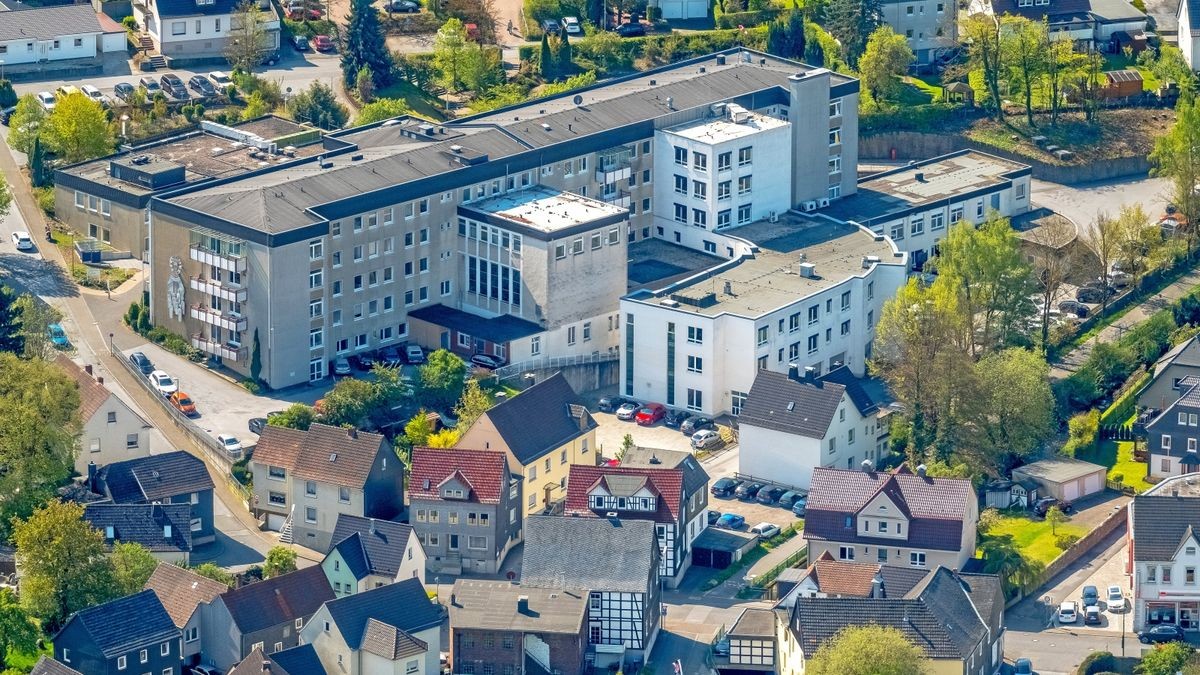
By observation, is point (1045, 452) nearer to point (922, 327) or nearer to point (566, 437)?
point (922, 327)

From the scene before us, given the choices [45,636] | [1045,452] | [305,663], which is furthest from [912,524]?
[45,636]

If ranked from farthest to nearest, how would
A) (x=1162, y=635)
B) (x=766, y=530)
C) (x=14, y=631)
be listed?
(x=766, y=530) → (x=1162, y=635) → (x=14, y=631)

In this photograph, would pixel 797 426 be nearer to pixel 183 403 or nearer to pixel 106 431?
pixel 183 403

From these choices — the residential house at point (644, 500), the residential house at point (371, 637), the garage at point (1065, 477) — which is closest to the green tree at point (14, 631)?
the residential house at point (371, 637)

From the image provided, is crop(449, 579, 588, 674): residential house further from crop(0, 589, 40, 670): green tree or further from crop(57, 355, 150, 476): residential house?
crop(57, 355, 150, 476): residential house

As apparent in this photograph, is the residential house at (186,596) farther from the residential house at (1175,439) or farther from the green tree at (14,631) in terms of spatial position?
the residential house at (1175,439)

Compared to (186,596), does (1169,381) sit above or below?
above

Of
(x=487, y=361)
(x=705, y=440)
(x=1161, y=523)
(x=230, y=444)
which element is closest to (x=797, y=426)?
(x=705, y=440)
